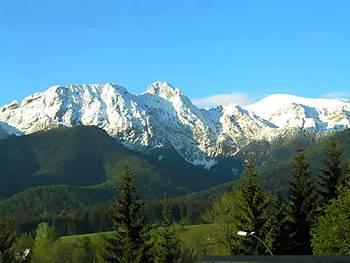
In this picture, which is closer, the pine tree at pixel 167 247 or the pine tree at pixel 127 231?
the pine tree at pixel 127 231

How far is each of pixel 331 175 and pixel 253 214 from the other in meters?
11.9

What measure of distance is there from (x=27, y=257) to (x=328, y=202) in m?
55.5

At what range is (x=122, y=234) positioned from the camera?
6100 cm

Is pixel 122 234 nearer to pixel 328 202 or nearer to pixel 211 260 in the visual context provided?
pixel 211 260

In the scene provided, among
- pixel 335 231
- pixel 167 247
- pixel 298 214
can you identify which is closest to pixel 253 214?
pixel 298 214

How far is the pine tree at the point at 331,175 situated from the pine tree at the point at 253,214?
7676 mm

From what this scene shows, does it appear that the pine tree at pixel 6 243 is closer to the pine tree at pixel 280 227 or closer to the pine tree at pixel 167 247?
the pine tree at pixel 167 247

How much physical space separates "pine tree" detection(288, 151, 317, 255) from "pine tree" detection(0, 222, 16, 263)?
38.3 meters

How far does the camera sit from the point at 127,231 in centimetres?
6091

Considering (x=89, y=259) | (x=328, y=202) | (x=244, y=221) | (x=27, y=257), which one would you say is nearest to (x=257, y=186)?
(x=244, y=221)

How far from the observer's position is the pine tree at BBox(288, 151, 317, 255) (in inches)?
2739

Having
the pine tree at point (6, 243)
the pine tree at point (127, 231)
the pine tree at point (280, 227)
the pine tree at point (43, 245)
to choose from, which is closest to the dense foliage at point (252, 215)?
the pine tree at point (280, 227)

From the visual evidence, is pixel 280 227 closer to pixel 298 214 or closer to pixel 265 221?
pixel 298 214

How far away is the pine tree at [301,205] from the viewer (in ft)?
228
